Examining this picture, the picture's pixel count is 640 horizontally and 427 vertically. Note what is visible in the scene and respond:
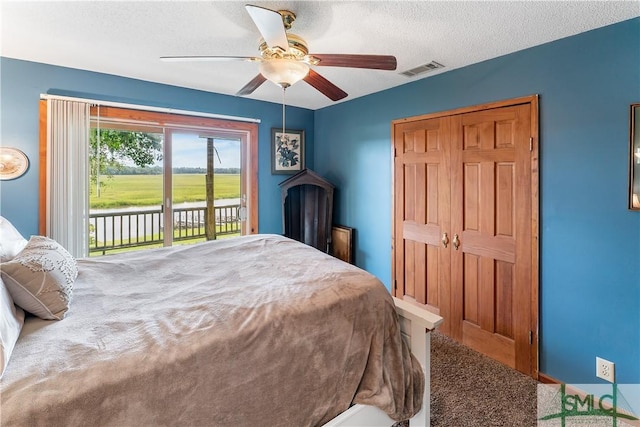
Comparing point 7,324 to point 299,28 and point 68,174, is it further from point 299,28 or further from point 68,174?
point 68,174

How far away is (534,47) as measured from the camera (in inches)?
92.2

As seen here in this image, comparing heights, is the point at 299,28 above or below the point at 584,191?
above

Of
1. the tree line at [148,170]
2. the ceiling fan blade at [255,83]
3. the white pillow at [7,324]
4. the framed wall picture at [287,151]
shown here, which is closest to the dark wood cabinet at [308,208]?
the framed wall picture at [287,151]

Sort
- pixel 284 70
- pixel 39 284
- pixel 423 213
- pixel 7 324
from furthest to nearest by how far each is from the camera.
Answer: pixel 423 213 → pixel 284 70 → pixel 39 284 → pixel 7 324

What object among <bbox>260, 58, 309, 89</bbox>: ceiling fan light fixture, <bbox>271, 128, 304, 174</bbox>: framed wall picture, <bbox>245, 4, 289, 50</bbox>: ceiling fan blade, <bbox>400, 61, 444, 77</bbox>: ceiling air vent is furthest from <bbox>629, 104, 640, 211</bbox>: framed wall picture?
<bbox>271, 128, 304, 174</bbox>: framed wall picture

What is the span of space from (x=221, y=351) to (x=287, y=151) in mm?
3394

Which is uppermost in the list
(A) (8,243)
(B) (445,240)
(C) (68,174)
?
(C) (68,174)

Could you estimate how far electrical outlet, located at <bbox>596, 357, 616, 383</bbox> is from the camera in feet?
6.59

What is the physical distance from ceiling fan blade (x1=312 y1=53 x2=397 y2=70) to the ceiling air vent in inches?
44.7

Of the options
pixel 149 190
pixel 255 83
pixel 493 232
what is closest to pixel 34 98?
pixel 149 190

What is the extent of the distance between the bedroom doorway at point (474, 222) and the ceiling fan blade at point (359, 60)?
1.28 meters

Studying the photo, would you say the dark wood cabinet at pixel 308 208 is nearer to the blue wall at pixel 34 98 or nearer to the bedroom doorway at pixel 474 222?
the bedroom doorway at pixel 474 222

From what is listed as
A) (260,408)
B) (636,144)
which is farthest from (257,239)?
(636,144)

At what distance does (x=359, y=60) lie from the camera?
1.82m
